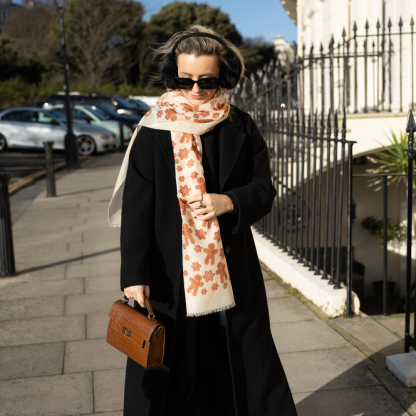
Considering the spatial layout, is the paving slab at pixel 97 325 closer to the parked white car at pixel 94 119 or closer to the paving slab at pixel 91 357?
the paving slab at pixel 91 357

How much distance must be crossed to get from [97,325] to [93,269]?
156 centimetres

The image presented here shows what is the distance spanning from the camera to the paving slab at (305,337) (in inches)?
145

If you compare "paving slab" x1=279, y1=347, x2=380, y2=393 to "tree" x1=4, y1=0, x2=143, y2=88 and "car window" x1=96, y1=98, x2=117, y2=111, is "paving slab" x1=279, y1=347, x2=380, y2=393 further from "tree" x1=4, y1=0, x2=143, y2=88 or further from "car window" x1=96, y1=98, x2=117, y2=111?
"tree" x1=4, y1=0, x2=143, y2=88

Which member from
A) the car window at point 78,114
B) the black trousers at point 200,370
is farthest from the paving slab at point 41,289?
the car window at point 78,114

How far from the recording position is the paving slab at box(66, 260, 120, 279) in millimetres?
5484

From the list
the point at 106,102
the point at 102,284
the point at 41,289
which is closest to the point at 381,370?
the point at 102,284

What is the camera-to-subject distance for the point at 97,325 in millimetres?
4148

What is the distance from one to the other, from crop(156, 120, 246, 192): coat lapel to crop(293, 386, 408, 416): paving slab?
143cm

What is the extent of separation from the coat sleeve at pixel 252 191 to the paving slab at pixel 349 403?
1264mm

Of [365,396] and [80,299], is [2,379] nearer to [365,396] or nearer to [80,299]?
[80,299]

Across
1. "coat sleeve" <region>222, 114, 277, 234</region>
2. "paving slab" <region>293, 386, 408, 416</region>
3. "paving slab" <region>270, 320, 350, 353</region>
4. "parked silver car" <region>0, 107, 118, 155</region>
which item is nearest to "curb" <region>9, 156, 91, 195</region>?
"parked silver car" <region>0, 107, 118, 155</region>

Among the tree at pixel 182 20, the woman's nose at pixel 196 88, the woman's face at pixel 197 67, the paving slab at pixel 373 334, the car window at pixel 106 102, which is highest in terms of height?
the tree at pixel 182 20

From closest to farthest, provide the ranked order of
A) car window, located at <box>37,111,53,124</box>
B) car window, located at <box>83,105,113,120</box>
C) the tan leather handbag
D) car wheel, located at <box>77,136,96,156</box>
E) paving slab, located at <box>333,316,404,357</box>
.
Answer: the tan leather handbag → paving slab, located at <box>333,316,404,357</box> → car window, located at <box>37,111,53,124</box> → car wheel, located at <box>77,136,96,156</box> → car window, located at <box>83,105,113,120</box>

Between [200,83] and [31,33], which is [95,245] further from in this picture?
[31,33]
